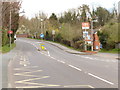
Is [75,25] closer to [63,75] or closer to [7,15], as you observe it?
[7,15]

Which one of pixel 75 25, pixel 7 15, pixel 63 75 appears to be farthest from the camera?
pixel 75 25

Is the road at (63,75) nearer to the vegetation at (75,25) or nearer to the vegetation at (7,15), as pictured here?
the vegetation at (7,15)

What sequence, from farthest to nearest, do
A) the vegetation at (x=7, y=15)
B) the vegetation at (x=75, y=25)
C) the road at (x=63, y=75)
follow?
the vegetation at (x=75, y=25) < the vegetation at (x=7, y=15) < the road at (x=63, y=75)

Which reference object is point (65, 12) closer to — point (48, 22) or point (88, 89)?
point (48, 22)

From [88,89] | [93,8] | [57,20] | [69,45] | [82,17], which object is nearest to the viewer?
[88,89]

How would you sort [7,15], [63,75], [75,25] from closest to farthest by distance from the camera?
1. [63,75]
2. [7,15]
3. [75,25]

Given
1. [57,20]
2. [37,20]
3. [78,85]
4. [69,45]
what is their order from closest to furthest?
1. [78,85]
2. [69,45]
3. [37,20]
4. [57,20]

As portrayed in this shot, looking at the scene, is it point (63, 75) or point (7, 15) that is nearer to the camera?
point (63, 75)

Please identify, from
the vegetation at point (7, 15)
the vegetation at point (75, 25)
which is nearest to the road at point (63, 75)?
the vegetation at point (7, 15)

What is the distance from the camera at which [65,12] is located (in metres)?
108

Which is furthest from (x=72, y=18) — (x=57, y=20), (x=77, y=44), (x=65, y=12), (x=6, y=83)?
(x=6, y=83)

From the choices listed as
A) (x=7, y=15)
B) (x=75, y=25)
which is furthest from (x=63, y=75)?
(x=75, y=25)

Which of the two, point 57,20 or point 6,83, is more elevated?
point 57,20

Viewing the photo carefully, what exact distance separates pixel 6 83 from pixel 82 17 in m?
84.1
